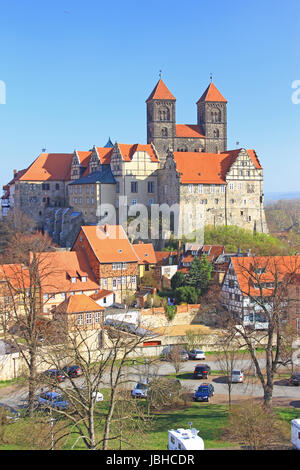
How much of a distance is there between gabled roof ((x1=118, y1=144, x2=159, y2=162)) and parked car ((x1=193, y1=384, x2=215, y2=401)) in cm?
3441

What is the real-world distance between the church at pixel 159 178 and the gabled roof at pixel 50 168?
12 centimetres

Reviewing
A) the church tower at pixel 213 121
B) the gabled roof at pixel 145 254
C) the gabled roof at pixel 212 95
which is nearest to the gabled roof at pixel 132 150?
the church tower at pixel 213 121

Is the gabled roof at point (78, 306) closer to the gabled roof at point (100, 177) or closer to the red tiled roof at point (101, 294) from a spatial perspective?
the red tiled roof at point (101, 294)

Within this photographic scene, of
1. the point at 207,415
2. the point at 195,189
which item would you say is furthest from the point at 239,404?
the point at 195,189

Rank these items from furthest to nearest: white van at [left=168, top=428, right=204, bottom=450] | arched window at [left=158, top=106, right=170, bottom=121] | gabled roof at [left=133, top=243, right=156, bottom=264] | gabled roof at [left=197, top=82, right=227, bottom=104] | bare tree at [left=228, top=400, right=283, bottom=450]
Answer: gabled roof at [left=197, top=82, right=227, bottom=104]
arched window at [left=158, top=106, right=170, bottom=121]
gabled roof at [left=133, top=243, right=156, bottom=264]
bare tree at [left=228, top=400, right=283, bottom=450]
white van at [left=168, top=428, right=204, bottom=450]

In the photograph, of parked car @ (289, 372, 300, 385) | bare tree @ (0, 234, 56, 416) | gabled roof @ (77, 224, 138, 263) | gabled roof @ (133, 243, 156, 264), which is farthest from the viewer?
gabled roof @ (133, 243, 156, 264)

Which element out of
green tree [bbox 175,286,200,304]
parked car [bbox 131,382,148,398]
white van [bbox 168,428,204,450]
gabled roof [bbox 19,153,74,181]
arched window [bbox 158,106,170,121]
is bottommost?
parked car [bbox 131,382,148,398]

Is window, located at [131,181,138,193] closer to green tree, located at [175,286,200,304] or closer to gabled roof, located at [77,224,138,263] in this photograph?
gabled roof, located at [77,224,138,263]

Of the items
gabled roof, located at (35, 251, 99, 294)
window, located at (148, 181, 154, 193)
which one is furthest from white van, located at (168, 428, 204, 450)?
window, located at (148, 181, 154, 193)

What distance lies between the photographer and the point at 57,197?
229 feet

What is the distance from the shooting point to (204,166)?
5841 cm

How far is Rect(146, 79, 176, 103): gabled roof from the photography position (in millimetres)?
68656

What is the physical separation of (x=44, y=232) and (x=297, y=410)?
45417 mm
